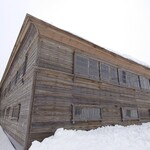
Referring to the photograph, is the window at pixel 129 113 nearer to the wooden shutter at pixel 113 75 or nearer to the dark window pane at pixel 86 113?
the wooden shutter at pixel 113 75

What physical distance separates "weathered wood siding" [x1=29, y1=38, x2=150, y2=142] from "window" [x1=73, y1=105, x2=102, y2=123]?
0.18 metres

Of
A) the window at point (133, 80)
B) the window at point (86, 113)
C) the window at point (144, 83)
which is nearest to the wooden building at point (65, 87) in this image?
the window at point (86, 113)

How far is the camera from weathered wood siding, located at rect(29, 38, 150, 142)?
696 centimetres

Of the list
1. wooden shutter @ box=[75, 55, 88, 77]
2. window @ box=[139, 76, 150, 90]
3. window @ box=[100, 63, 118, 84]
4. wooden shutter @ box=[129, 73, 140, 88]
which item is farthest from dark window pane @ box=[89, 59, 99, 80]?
window @ box=[139, 76, 150, 90]

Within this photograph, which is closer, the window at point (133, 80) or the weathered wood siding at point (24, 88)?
the weathered wood siding at point (24, 88)

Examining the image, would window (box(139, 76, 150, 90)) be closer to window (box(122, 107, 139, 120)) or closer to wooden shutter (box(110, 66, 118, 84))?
window (box(122, 107, 139, 120))

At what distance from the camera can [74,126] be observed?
7.91 m

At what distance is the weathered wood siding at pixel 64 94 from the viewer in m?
6.96

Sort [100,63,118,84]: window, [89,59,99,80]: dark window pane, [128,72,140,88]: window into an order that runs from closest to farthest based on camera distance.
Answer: [89,59,99,80]: dark window pane → [100,63,118,84]: window → [128,72,140,88]: window

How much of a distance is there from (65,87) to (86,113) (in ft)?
6.99

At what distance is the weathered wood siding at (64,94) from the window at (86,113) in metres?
0.18

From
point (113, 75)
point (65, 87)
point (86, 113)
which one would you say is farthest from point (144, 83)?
point (65, 87)

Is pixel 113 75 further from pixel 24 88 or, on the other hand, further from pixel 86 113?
pixel 24 88

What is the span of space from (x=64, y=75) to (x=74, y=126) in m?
2.90
